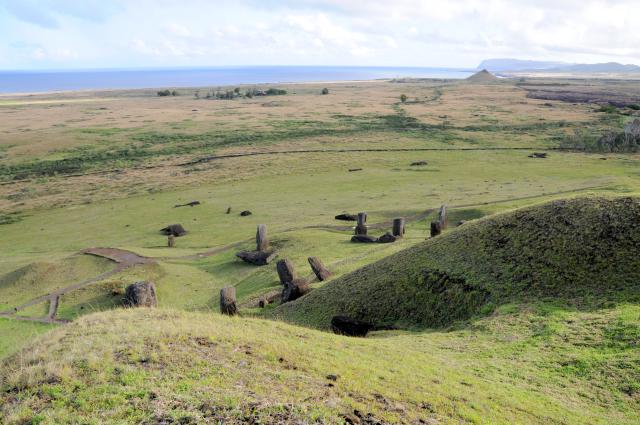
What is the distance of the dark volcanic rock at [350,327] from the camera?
18516mm

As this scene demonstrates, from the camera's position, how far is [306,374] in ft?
36.6

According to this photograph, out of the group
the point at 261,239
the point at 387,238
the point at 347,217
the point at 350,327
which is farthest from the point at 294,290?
the point at 347,217

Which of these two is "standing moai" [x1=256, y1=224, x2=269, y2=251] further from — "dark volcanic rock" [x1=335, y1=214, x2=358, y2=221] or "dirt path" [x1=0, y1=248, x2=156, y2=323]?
"dark volcanic rock" [x1=335, y1=214, x2=358, y2=221]

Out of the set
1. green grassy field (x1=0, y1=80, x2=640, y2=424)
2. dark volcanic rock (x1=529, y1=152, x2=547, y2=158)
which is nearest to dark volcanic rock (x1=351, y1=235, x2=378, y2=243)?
green grassy field (x1=0, y1=80, x2=640, y2=424)

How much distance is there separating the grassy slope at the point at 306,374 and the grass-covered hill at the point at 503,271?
2065 millimetres

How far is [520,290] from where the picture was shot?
719 inches

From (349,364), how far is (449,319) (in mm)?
7125

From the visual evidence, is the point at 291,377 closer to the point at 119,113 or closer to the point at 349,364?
the point at 349,364

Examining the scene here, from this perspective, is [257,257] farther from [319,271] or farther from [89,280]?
[89,280]

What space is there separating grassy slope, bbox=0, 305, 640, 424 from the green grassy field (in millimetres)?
50

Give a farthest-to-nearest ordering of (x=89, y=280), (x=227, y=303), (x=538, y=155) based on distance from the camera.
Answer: (x=538, y=155) → (x=89, y=280) → (x=227, y=303)

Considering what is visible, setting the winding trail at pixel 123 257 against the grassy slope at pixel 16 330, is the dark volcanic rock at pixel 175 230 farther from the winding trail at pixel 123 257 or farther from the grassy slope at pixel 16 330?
the grassy slope at pixel 16 330

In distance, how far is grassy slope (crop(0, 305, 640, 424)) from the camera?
952cm

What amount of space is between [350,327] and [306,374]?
766cm
